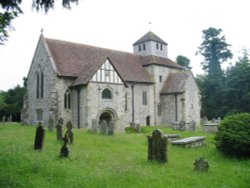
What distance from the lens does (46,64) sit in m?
27.9

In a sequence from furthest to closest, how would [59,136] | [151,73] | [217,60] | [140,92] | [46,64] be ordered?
[217,60] → [151,73] → [140,92] → [46,64] → [59,136]

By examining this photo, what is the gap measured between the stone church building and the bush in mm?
13279

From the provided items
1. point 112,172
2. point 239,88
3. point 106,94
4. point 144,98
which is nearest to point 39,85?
point 106,94

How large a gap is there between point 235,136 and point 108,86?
Result: 14702 millimetres

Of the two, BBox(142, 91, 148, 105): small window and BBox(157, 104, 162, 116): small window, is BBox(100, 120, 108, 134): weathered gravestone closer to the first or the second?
BBox(142, 91, 148, 105): small window

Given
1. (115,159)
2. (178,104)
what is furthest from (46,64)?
(115,159)

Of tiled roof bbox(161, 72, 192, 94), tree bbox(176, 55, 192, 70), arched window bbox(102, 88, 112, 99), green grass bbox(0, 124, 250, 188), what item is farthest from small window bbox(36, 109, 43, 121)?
tree bbox(176, 55, 192, 70)

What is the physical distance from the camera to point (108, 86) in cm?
2588

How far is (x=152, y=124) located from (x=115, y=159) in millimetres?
22868

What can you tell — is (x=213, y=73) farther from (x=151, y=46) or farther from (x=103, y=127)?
(x=103, y=127)

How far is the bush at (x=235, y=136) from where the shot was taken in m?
12.6

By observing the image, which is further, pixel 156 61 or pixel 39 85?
pixel 156 61

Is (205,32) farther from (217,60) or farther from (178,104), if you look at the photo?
(178,104)

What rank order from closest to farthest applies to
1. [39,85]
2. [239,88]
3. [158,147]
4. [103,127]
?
[158,147], [103,127], [39,85], [239,88]
